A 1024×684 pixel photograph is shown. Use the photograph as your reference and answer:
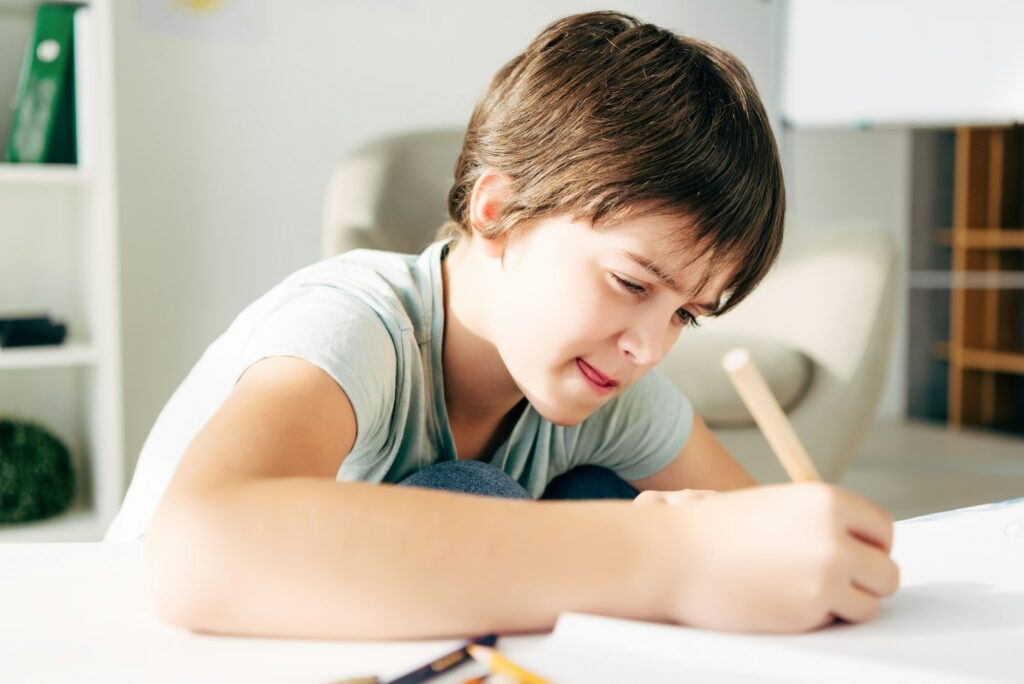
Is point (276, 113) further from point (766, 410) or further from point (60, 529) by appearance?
point (766, 410)

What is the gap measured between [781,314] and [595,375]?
1.13 meters

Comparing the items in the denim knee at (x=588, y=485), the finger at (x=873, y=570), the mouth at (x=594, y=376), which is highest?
the mouth at (x=594, y=376)

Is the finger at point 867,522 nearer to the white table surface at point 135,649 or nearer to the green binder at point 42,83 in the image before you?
the white table surface at point 135,649

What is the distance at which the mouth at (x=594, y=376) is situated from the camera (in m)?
0.73

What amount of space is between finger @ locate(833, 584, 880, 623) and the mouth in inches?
12.1

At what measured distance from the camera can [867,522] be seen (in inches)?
17.8

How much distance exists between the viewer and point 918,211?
3537 millimetres

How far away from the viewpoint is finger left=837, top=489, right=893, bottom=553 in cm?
45

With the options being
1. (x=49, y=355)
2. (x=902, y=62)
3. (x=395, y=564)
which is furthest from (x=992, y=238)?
(x=395, y=564)

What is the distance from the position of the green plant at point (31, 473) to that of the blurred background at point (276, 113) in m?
0.06

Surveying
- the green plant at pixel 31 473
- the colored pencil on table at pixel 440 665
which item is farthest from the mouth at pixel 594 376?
the green plant at pixel 31 473

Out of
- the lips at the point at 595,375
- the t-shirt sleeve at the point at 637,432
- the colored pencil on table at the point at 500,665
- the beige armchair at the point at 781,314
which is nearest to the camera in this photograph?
the colored pencil on table at the point at 500,665

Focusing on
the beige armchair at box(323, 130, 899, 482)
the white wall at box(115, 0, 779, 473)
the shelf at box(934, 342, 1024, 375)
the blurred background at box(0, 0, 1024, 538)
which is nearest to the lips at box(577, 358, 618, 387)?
the beige armchair at box(323, 130, 899, 482)

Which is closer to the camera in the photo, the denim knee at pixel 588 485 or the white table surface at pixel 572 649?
the white table surface at pixel 572 649
